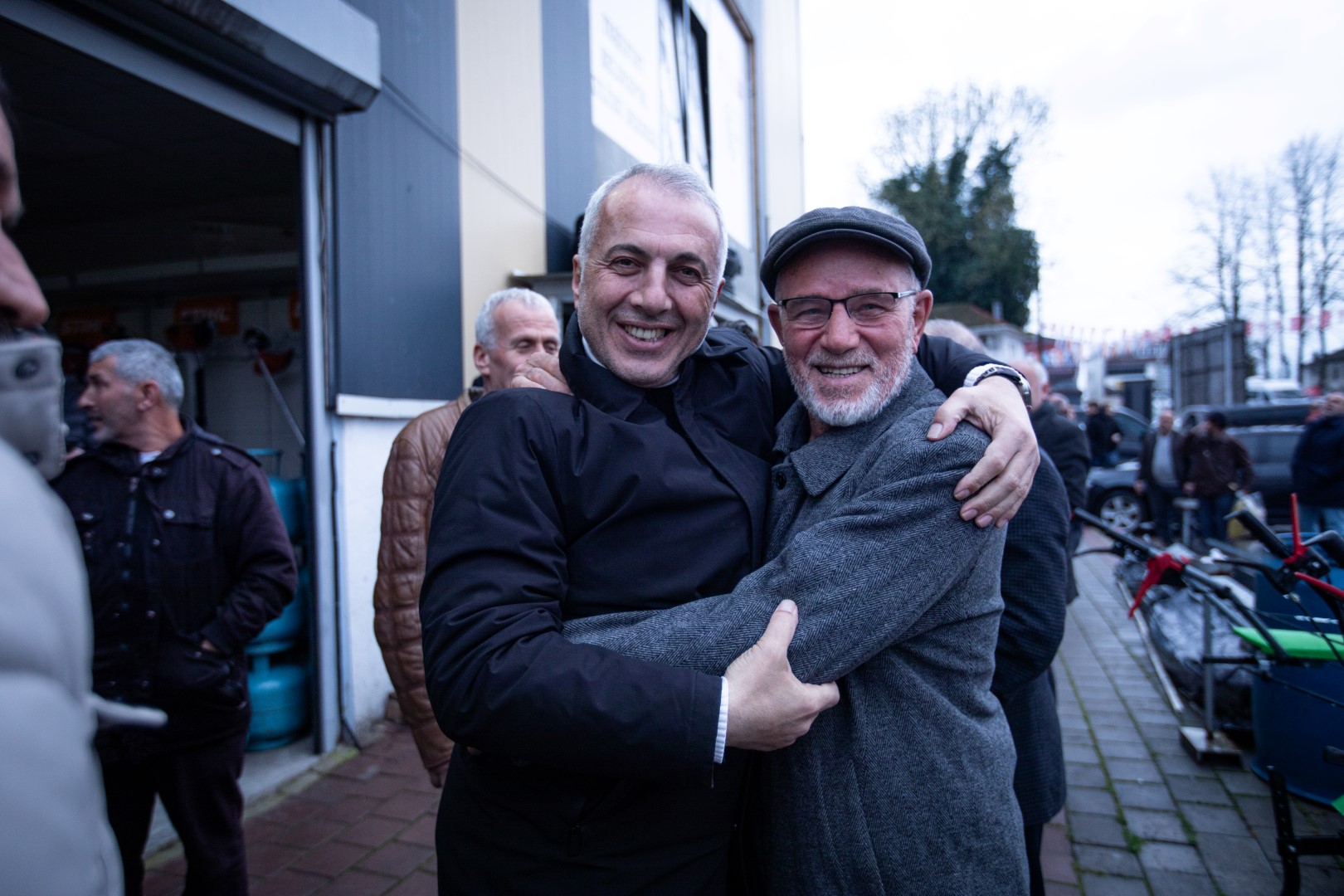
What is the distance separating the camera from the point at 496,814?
1.34 m

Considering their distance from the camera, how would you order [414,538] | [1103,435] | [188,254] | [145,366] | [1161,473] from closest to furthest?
1. [414,538]
2. [145,366]
3. [188,254]
4. [1161,473]
5. [1103,435]

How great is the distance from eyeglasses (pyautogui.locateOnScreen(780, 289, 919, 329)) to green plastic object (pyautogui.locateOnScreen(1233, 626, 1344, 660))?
10.0 ft

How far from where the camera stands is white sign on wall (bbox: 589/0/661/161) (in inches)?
282

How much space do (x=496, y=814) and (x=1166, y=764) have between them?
173 inches

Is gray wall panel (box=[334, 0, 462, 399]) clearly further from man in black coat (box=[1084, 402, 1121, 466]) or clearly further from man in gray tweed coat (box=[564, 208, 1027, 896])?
man in black coat (box=[1084, 402, 1121, 466])

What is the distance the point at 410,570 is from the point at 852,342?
180cm

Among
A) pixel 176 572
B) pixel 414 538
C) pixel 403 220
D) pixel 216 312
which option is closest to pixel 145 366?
pixel 176 572

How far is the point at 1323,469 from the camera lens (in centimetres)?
748

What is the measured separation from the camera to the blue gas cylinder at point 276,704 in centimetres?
420

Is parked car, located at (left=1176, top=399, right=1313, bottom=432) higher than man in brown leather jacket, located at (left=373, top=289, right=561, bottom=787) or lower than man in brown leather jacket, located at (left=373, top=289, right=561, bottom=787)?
higher

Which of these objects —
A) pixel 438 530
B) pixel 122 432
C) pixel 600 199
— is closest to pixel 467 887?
pixel 438 530

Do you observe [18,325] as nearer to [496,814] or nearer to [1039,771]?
[496,814]

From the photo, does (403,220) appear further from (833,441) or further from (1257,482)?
(1257,482)

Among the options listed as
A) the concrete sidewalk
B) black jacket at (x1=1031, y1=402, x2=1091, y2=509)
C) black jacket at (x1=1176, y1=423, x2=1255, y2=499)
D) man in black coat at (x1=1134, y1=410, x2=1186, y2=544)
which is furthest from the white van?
the concrete sidewalk
